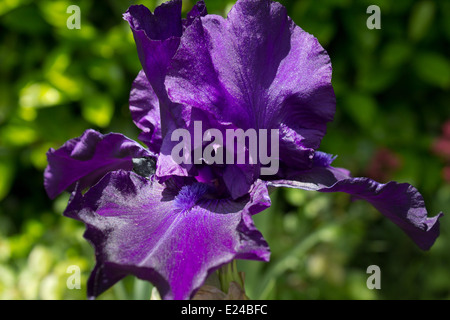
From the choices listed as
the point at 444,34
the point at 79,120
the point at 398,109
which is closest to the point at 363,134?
the point at 398,109

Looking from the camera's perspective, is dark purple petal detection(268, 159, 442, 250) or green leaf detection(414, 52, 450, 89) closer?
dark purple petal detection(268, 159, 442, 250)

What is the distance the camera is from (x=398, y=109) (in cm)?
222

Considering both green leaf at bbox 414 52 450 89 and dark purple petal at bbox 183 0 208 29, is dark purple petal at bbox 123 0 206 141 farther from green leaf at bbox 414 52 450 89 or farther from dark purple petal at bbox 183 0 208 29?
green leaf at bbox 414 52 450 89

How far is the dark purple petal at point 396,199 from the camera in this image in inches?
26.6

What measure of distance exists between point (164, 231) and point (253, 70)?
291mm

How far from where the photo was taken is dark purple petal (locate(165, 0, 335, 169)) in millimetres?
706

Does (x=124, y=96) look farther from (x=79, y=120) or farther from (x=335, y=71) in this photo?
(x=335, y=71)

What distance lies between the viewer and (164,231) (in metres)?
0.65

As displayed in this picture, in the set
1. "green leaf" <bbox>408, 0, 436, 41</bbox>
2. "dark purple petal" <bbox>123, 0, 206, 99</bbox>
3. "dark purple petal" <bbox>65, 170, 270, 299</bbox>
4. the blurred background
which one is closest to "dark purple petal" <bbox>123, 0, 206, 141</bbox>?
"dark purple petal" <bbox>123, 0, 206, 99</bbox>

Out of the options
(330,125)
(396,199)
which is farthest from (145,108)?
(330,125)

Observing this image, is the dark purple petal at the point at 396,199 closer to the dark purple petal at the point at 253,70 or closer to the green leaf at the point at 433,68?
the dark purple petal at the point at 253,70

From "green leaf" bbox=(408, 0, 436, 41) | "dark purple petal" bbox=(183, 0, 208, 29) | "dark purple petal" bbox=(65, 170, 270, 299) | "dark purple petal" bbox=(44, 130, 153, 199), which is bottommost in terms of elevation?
"dark purple petal" bbox=(65, 170, 270, 299)

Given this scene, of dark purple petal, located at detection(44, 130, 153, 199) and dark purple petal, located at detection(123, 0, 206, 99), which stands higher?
dark purple petal, located at detection(123, 0, 206, 99)

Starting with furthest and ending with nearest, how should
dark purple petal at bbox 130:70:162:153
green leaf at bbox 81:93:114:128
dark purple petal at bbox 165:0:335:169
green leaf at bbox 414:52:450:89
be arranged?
1. green leaf at bbox 414:52:450:89
2. green leaf at bbox 81:93:114:128
3. dark purple petal at bbox 130:70:162:153
4. dark purple petal at bbox 165:0:335:169
